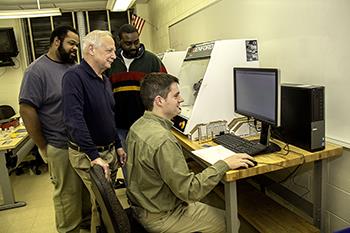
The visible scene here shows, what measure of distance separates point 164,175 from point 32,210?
234 cm

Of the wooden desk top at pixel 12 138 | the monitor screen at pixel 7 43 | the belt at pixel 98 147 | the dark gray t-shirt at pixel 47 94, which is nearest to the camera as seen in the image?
the belt at pixel 98 147

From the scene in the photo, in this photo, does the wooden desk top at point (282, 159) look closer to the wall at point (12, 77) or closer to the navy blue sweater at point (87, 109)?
the navy blue sweater at point (87, 109)

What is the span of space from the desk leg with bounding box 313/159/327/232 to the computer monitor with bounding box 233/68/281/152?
264mm

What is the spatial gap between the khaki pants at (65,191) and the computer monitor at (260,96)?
131cm

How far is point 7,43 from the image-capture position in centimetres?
571

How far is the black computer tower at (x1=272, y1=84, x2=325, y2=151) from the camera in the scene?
161 centimetres

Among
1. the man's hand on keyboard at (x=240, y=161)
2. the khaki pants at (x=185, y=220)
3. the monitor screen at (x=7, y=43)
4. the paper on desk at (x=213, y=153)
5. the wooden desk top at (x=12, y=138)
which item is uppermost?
the monitor screen at (x=7, y=43)

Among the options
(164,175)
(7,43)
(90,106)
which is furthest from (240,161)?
(7,43)

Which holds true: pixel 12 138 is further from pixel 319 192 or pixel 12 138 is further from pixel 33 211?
pixel 319 192

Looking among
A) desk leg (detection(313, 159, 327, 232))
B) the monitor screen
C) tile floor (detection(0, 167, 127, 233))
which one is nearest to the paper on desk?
desk leg (detection(313, 159, 327, 232))

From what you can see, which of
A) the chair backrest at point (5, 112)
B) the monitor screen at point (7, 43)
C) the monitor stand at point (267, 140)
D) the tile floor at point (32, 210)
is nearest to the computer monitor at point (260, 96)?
the monitor stand at point (267, 140)

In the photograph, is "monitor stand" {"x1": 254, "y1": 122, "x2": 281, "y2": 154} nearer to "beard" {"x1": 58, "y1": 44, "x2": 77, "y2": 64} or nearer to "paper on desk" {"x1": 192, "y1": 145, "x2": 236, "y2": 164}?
"paper on desk" {"x1": 192, "y1": 145, "x2": 236, "y2": 164}

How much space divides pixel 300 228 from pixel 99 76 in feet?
5.02

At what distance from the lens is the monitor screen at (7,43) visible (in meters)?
5.68
